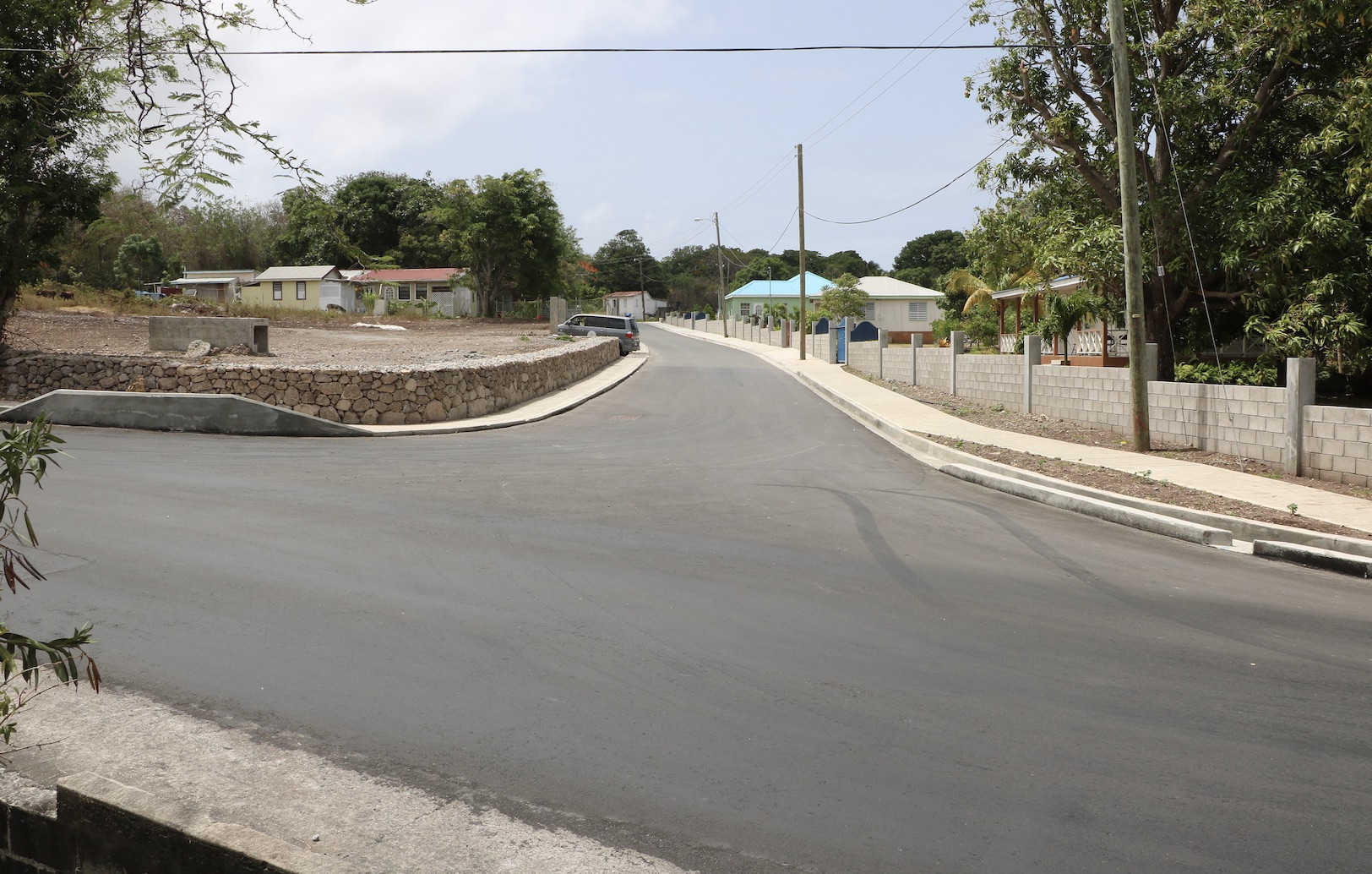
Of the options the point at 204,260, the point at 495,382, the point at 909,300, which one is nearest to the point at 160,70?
the point at 495,382

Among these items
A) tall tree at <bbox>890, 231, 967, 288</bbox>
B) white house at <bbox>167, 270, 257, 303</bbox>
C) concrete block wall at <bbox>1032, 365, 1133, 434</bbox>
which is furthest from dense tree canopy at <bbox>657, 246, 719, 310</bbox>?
concrete block wall at <bbox>1032, 365, 1133, 434</bbox>

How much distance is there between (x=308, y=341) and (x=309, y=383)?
688 inches

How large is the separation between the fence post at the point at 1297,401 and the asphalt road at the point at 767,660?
3936 millimetres

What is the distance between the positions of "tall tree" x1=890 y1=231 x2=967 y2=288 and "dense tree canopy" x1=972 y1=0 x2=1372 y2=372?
2860 inches

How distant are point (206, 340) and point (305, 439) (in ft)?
39.6

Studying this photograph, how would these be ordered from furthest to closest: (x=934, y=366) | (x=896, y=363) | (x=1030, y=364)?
(x=896, y=363), (x=934, y=366), (x=1030, y=364)

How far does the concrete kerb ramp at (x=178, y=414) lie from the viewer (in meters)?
16.7

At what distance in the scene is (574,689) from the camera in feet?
18.6

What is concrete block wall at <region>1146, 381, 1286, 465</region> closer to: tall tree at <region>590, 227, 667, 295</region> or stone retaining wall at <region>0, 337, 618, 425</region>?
stone retaining wall at <region>0, 337, 618, 425</region>

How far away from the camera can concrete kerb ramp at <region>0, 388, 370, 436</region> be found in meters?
16.7

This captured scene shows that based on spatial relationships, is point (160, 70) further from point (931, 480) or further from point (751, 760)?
point (931, 480)

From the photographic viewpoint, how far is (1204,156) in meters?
20.4

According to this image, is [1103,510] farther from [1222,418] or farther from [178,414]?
[178,414]

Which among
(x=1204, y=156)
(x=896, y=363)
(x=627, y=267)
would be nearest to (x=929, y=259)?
(x=627, y=267)
